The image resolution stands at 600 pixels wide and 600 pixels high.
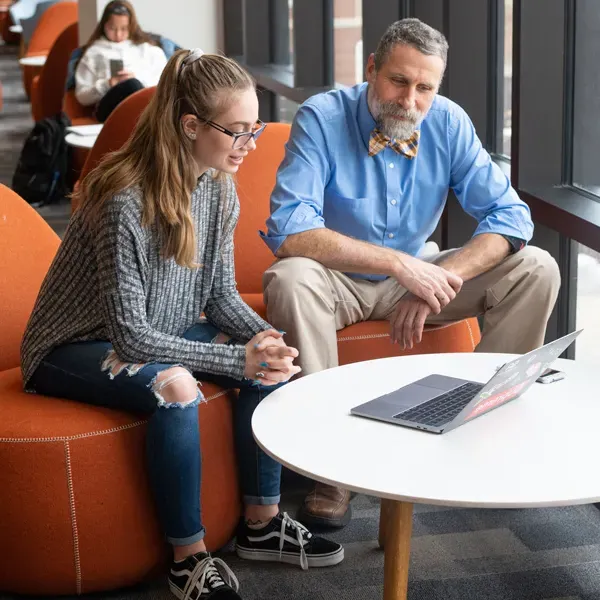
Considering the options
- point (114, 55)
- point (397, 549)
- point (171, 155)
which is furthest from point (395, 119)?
point (114, 55)

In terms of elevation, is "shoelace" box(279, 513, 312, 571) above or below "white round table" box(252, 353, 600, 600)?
below

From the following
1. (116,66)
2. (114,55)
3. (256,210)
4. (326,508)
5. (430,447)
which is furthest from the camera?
(114,55)

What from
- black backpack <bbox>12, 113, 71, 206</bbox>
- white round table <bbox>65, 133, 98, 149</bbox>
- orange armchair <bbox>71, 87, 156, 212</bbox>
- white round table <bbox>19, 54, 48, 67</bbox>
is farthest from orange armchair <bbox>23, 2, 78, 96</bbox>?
orange armchair <bbox>71, 87, 156, 212</bbox>

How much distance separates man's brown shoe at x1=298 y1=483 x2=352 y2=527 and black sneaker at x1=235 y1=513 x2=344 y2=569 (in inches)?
5.6

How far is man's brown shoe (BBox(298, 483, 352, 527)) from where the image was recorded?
8.62 ft

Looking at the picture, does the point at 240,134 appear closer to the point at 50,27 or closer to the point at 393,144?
the point at 393,144

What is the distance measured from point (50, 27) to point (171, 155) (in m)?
8.44

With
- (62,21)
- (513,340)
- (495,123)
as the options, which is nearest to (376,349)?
(513,340)

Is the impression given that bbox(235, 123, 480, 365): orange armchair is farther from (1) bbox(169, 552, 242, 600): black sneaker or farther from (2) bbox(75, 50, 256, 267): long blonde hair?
(1) bbox(169, 552, 242, 600): black sneaker

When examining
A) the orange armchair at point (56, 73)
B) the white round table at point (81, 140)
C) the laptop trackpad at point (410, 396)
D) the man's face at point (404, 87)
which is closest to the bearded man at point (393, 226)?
the man's face at point (404, 87)

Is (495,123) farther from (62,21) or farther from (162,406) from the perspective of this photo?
(62,21)

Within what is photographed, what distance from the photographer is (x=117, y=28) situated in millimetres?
6504

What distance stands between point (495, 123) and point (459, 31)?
34 centimetres

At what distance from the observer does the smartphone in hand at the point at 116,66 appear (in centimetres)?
591
